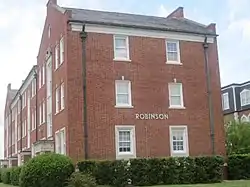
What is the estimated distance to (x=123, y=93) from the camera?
1223 inches

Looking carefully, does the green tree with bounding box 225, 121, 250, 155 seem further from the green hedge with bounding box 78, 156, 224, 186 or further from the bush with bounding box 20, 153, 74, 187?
the bush with bounding box 20, 153, 74, 187

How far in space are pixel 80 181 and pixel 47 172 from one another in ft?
7.81

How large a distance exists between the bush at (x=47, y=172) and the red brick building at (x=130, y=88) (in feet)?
12.0

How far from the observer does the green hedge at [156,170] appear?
25219 mm

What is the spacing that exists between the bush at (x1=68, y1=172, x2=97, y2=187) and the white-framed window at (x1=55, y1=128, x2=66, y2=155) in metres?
6.64

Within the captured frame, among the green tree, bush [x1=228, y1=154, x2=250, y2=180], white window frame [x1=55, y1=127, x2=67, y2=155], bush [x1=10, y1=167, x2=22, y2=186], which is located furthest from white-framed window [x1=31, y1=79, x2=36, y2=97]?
bush [x1=228, y1=154, x2=250, y2=180]

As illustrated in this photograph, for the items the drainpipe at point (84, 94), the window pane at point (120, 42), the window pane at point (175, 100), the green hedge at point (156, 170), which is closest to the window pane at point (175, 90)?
the window pane at point (175, 100)

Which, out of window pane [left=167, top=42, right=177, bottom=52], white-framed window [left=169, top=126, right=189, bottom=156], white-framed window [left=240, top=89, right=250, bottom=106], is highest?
window pane [left=167, top=42, right=177, bottom=52]

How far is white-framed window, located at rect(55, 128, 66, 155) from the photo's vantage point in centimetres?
3049

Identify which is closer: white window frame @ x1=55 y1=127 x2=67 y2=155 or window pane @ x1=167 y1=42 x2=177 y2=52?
white window frame @ x1=55 y1=127 x2=67 y2=155

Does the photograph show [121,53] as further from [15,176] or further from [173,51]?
[15,176]

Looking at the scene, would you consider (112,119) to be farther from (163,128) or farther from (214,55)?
(214,55)

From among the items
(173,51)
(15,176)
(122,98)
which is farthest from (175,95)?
(15,176)

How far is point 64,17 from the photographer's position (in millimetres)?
31312
